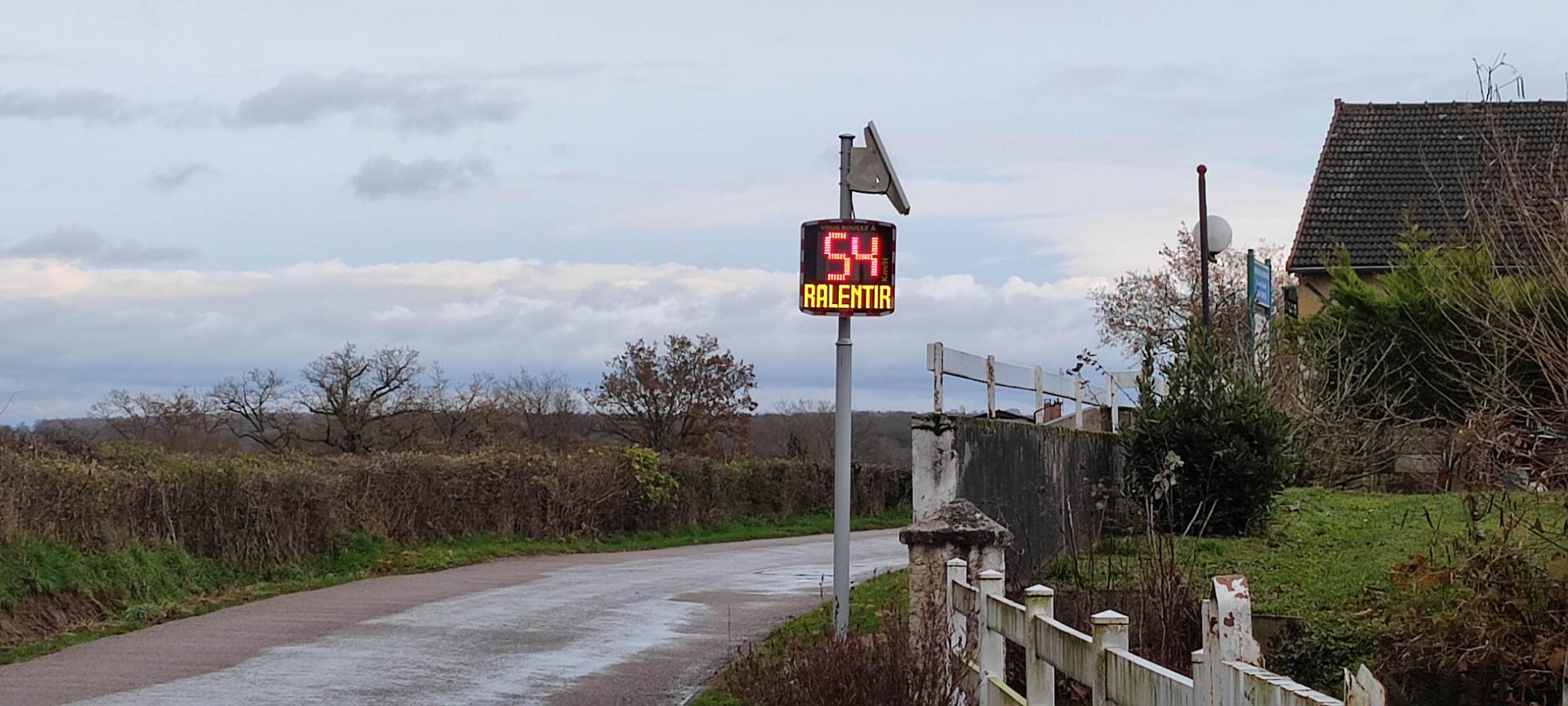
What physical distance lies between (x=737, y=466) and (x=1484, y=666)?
2711 centimetres

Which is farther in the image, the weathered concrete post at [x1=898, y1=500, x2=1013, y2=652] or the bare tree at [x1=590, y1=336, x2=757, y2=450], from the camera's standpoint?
the bare tree at [x1=590, y1=336, x2=757, y2=450]

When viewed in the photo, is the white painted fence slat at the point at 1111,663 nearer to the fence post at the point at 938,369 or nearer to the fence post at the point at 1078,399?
the fence post at the point at 938,369

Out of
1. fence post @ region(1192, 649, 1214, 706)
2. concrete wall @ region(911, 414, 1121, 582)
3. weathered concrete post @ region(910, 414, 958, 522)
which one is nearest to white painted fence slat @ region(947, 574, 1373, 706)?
fence post @ region(1192, 649, 1214, 706)

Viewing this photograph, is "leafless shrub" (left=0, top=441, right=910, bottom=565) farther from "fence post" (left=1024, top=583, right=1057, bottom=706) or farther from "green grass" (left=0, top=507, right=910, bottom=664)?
"fence post" (left=1024, top=583, right=1057, bottom=706)

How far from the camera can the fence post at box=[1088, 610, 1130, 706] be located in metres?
5.59

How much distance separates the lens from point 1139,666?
202 inches

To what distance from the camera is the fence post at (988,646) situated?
8102 mm

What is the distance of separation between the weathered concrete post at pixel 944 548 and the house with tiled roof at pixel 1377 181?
2559 cm

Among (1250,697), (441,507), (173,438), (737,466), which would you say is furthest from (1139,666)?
(173,438)

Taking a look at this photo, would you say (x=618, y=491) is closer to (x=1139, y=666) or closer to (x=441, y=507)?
(x=441, y=507)

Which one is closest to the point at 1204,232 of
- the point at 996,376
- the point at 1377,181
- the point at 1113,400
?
the point at 1113,400

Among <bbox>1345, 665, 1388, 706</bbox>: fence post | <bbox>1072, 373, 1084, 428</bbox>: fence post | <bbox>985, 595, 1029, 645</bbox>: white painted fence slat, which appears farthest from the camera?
<bbox>1072, 373, 1084, 428</bbox>: fence post

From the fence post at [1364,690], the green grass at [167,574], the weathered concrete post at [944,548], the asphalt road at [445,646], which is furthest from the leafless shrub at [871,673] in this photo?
the green grass at [167,574]

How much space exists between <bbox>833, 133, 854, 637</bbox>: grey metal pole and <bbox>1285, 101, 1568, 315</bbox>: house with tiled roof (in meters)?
24.0
